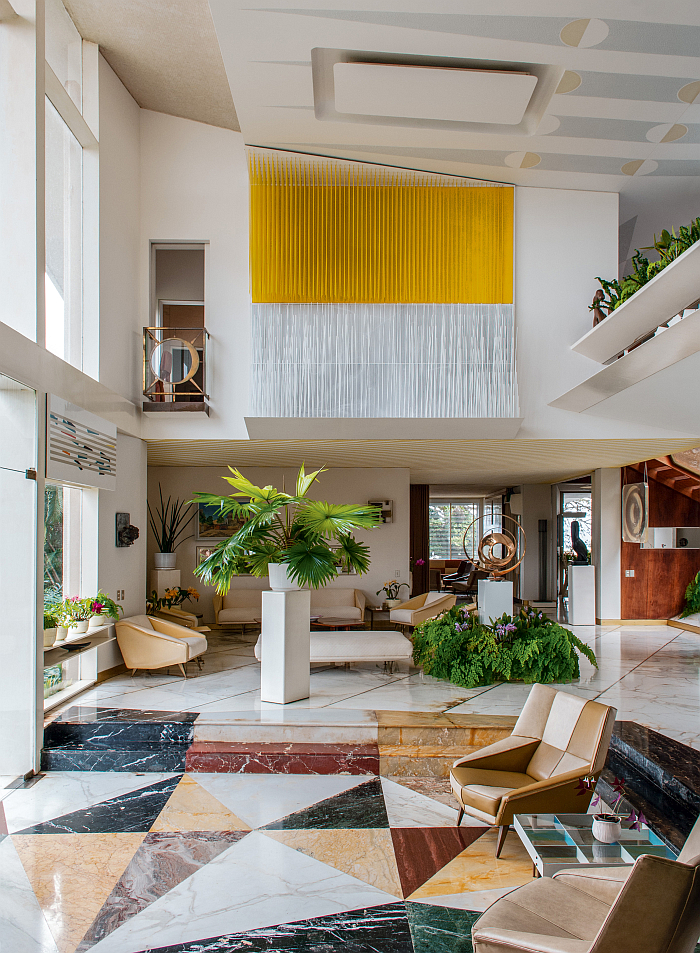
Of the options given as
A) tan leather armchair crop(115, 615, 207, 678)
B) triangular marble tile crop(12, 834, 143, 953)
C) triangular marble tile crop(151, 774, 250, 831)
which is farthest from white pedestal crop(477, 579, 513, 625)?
triangular marble tile crop(12, 834, 143, 953)

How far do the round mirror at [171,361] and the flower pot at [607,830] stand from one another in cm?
607

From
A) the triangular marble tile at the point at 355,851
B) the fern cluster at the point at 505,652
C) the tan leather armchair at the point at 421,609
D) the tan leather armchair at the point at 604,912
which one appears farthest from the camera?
the tan leather armchair at the point at 421,609

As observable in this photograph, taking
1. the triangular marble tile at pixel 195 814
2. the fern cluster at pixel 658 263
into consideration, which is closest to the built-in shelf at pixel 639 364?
the fern cluster at pixel 658 263

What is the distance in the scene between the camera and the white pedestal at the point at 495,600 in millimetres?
7348

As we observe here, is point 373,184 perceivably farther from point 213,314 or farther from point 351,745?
point 351,745

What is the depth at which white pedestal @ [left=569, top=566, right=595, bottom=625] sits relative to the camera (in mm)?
11445

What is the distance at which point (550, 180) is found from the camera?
310 inches

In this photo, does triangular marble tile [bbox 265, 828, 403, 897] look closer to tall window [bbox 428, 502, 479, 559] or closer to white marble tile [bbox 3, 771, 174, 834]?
white marble tile [bbox 3, 771, 174, 834]

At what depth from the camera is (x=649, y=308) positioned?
5.81m

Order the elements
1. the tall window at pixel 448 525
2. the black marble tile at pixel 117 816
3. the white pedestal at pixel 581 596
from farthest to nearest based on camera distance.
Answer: the tall window at pixel 448 525, the white pedestal at pixel 581 596, the black marble tile at pixel 117 816

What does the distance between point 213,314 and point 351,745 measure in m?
5.10

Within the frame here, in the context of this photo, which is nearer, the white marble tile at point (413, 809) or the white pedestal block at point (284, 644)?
the white marble tile at point (413, 809)

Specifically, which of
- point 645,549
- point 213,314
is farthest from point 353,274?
point 645,549

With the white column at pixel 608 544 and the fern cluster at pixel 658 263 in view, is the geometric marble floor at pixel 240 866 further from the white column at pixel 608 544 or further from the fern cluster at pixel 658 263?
the white column at pixel 608 544
